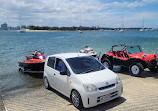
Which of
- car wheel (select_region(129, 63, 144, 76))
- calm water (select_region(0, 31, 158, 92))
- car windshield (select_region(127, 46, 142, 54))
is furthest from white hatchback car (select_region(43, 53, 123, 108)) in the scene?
car windshield (select_region(127, 46, 142, 54))

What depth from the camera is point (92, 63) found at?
21.6ft

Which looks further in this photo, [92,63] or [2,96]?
[2,96]

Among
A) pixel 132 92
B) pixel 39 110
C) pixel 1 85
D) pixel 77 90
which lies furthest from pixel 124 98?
pixel 1 85

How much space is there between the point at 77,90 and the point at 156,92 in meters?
3.56

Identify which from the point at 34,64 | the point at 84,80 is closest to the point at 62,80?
the point at 84,80

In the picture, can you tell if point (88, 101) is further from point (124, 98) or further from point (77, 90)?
point (124, 98)

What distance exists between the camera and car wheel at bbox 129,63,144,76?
9078 millimetres

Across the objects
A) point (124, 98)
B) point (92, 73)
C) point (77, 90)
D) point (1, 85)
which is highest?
point (92, 73)

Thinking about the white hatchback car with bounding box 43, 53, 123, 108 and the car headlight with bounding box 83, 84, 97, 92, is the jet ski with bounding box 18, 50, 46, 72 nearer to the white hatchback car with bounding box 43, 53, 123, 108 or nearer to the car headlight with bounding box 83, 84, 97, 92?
the white hatchback car with bounding box 43, 53, 123, 108

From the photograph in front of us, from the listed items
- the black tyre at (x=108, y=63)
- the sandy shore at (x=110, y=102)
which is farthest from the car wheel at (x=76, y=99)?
the black tyre at (x=108, y=63)

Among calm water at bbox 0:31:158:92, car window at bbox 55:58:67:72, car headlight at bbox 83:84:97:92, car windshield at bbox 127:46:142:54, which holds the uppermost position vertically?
car windshield at bbox 127:46:142:54

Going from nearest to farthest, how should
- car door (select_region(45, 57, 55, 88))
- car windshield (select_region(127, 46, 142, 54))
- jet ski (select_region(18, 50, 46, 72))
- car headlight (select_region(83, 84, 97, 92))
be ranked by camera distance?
car headlight (select_region(83, 84, 97, 92)) → car door (select_region(45, 57, 55, 88)) → car windshield (select_region(127, 46, 142, 54)) → jet ski (select_region(18, 50, 46, 72))

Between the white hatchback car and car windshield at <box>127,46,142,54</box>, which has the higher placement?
car windshield at <box>127,46,142,54</box>

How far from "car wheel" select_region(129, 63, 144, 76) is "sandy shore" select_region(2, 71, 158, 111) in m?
0.97
